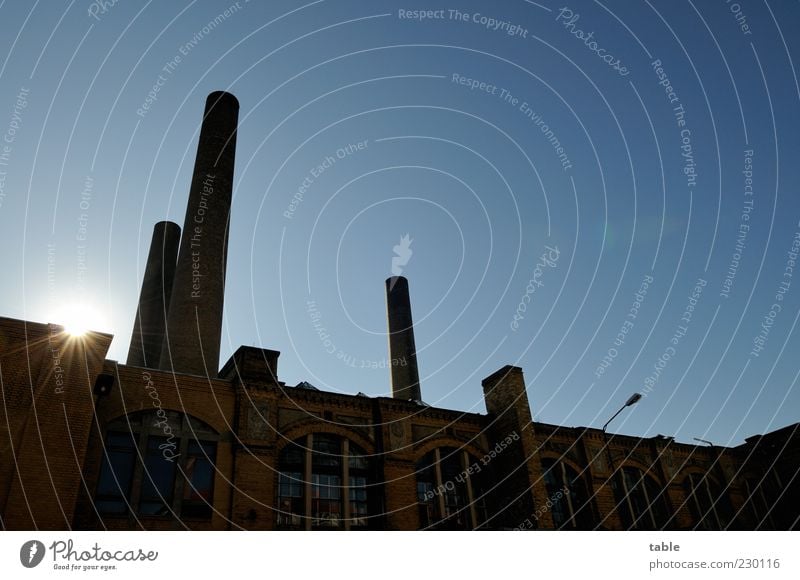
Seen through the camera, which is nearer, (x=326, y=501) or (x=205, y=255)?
(x=326, y=501)

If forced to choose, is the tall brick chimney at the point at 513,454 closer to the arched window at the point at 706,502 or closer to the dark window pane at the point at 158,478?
the arched window at the point at 706,502

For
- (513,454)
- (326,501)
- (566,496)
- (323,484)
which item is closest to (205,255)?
(323,484)

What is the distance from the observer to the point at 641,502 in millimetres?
24859

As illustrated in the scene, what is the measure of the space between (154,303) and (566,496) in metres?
24.5

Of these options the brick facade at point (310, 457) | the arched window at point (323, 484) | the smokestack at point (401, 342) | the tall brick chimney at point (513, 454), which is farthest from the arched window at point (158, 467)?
the smokestack at point (401, 342)

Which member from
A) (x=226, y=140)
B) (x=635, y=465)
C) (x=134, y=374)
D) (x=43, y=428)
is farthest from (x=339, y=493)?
(x=226, y=140)

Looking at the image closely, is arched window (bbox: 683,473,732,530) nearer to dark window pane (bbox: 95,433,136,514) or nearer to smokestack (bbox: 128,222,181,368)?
dark window pane (bbox: 95,433,136,514)

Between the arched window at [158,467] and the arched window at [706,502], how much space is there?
911 inches

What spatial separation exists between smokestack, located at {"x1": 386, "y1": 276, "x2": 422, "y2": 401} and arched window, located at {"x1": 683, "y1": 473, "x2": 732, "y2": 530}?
595 inches

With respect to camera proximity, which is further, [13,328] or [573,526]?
[573,526]

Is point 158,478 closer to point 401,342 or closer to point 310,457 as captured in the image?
point 310,457
